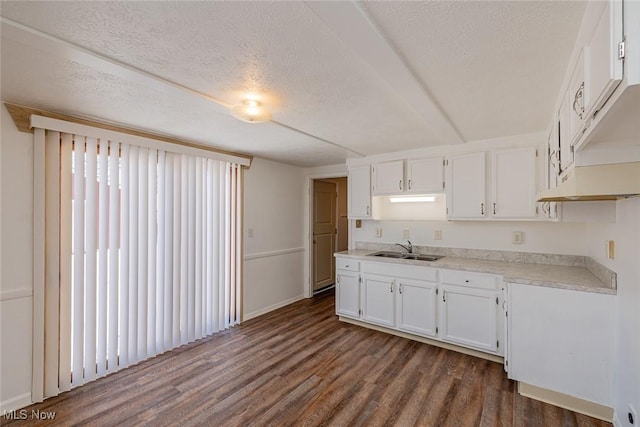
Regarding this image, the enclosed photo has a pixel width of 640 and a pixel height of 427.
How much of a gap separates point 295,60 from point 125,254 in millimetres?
2402

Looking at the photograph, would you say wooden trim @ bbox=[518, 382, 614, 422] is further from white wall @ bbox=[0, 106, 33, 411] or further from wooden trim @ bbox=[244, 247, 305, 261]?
white wall @ bbox=[0, 106, 33, 411]

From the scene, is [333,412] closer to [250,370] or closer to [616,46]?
[250,370]

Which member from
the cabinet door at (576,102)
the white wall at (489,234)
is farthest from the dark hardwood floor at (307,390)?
the cabinet door at (576,102)

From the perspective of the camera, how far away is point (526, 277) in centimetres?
238

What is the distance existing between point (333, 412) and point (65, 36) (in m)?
2.70

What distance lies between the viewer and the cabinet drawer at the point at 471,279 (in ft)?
9.08

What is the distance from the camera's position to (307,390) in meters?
2.35

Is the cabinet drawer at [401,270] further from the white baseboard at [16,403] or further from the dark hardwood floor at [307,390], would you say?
the white baseboard at [16,403]

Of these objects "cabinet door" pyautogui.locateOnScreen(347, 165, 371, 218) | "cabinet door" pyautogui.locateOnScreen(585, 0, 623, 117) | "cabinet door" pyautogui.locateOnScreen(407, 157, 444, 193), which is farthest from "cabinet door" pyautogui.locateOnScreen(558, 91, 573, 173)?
"cabinet door" pyautogui.locateOnScreen(347, 165, 371, 218)

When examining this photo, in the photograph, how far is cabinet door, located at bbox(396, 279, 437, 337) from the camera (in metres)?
3.14

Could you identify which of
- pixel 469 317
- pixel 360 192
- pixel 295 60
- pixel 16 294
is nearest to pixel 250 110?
pixel 295 60

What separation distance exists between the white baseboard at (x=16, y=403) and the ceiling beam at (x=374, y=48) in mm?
3241

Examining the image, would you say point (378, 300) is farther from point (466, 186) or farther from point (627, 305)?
point (627, 305)

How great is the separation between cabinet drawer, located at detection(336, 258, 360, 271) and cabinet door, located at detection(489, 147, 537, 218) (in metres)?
1.67
